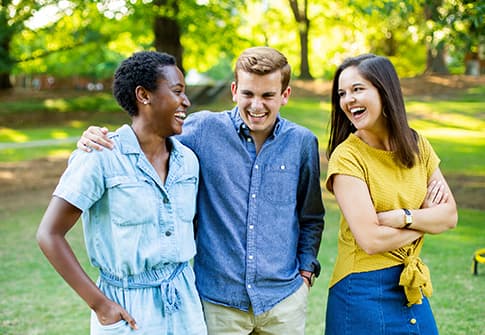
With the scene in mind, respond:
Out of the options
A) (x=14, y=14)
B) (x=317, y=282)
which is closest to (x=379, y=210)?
(x=317, y=282)

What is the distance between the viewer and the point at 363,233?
2756mm

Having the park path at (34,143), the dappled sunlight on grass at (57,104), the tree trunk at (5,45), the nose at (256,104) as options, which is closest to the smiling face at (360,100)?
the nose at (256,104)

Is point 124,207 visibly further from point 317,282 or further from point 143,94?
point 317,282

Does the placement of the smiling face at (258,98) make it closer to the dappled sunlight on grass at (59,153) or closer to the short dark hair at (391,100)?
the short dark hair at (391,100)

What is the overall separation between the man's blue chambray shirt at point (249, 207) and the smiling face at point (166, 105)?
1.25 ft

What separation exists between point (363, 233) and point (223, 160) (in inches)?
29.3

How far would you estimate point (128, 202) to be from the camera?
99.6 inches

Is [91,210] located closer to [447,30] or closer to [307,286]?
[307,286]

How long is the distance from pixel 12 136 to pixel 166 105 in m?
18.5

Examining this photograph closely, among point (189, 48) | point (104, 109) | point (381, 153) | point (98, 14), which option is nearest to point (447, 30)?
point (381, 153)

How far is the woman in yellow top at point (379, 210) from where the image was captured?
2.79m

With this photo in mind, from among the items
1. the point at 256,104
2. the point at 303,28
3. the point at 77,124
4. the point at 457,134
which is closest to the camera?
the point at 256,104

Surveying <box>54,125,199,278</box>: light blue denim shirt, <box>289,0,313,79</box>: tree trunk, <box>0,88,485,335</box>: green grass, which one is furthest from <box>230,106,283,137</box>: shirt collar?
<box>289,0,313,79</box>: tree trunk

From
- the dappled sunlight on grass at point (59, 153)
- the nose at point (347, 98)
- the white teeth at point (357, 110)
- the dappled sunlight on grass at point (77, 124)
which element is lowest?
the dappled sunlight on grass at point (77, 124)
